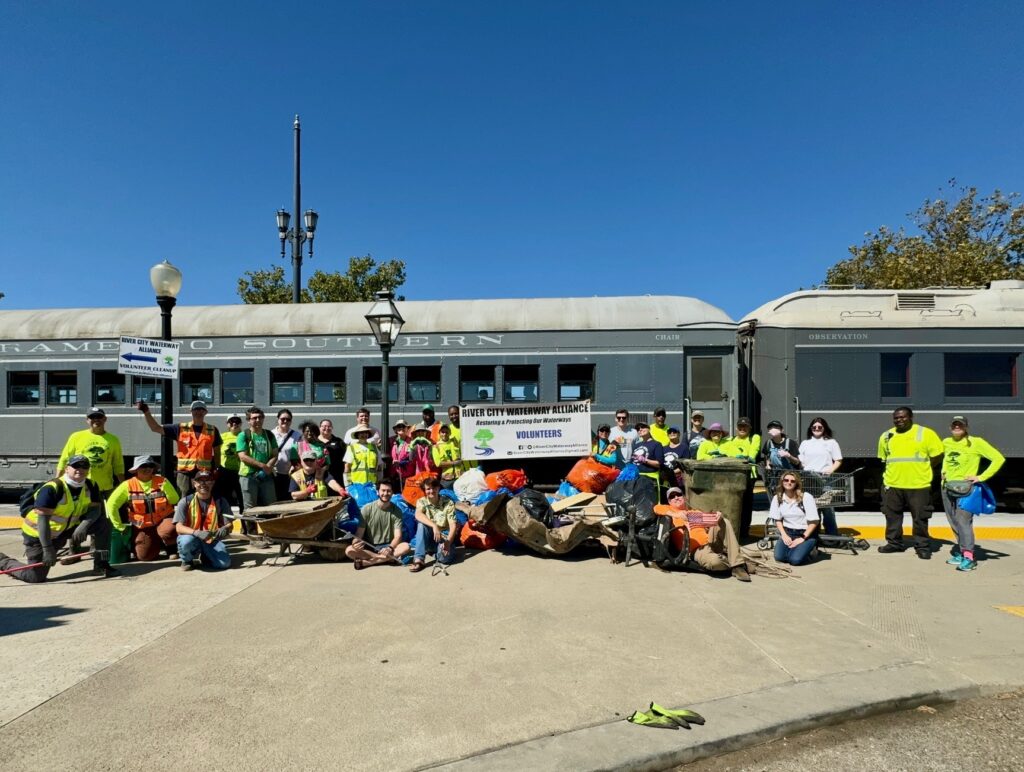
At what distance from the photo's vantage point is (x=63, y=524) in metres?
6.09

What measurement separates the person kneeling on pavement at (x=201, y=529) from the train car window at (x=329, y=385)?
436cm

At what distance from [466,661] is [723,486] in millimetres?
4451

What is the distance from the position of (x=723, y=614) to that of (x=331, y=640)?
125 inches

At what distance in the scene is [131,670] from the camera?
3.80 m

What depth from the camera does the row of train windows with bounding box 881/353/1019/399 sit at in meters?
9.75

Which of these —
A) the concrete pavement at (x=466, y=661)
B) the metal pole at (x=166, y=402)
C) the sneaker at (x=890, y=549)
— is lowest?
the sneaker at (x=890, y=549)

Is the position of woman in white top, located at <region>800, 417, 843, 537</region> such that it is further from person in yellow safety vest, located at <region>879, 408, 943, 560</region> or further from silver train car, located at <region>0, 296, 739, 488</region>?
silver train car, located at <region>0, 296, 739, 488</region>

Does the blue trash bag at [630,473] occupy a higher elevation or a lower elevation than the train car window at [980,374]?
lower

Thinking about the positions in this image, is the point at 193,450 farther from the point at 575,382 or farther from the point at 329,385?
the point at 575,382

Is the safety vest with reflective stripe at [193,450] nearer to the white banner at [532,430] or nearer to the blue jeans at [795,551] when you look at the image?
the white banner at [532,430]

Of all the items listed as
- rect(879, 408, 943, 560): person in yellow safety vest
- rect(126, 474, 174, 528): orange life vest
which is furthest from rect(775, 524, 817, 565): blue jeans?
rect(126, 474, 174, 528): orange life vest

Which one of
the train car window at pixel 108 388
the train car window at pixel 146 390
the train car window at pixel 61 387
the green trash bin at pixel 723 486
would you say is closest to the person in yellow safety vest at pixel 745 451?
the green trash bin at pixel 723 486

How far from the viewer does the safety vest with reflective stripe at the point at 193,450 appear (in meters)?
7.15

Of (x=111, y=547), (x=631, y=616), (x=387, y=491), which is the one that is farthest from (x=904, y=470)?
(x=111, y=547)
